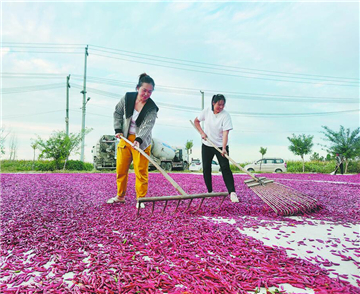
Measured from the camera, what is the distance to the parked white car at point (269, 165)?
19.8 m

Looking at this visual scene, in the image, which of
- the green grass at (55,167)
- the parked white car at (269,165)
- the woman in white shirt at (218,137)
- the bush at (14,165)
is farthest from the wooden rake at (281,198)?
the parked white car at (269,165)

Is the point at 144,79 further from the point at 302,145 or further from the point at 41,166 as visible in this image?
the point at 302,145

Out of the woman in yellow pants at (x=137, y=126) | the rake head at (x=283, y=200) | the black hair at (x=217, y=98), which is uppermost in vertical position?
the black hair at (x=217, y=98)

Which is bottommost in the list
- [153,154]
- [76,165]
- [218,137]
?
[76,165]

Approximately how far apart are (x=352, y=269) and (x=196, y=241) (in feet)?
3.83

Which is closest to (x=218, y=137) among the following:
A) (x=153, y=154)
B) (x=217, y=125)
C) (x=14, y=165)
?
(x=217, y=125)

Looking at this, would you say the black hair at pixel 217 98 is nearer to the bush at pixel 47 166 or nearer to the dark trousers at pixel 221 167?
the dark trousers at pixel 221 167

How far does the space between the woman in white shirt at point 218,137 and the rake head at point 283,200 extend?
1.39 feet

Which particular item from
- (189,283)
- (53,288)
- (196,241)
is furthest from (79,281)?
(196,241)

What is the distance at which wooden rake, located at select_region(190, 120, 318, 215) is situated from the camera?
3453mm

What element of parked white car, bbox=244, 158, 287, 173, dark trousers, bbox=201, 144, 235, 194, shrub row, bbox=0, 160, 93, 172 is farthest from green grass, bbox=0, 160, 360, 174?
dark trousers, bbox=201, 144, 235, 194

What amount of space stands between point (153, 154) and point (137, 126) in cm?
1231

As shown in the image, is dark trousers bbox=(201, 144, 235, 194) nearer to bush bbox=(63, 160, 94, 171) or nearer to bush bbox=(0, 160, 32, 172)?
bush bbox=(63, 160, 94, 171)

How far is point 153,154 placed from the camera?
629 inches
